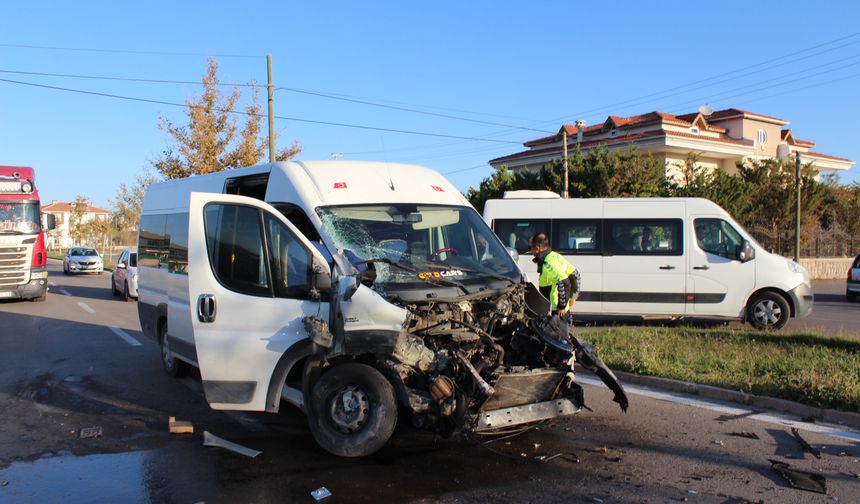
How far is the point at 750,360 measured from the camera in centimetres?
855

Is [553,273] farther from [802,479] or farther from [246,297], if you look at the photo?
[246,297]

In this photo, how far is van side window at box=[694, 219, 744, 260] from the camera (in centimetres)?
1255

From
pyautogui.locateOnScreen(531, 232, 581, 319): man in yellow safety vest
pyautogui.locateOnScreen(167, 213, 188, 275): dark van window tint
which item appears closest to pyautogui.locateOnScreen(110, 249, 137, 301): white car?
pyautogui.locateOnScreen(167, 213, 188, 275): dark van window tint

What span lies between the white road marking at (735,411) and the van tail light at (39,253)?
1565cm

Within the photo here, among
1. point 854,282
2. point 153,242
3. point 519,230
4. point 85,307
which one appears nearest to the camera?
point 153,242

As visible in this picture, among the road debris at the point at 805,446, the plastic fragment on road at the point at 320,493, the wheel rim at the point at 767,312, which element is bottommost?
the plastic fragment on road at the point at 320,493

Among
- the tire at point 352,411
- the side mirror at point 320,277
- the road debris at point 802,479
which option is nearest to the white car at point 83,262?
the side mirror at point 320,277

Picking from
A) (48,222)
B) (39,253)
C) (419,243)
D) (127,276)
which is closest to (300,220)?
(419,243)

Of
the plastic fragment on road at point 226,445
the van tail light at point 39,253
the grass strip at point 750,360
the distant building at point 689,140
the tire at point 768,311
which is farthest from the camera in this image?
the distant building at point 689,140

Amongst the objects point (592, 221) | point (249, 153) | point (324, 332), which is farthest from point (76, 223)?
point (324, 332)

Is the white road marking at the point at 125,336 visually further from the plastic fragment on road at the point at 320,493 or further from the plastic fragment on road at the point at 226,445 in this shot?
the plastic fragment on road at the point at 320,493

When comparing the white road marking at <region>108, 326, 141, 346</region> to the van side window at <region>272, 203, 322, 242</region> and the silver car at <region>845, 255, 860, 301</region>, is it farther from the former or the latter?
the silver car at <region>845, 255, 860, 301</region>

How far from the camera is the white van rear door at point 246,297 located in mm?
5613

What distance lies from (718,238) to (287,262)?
9.70m
